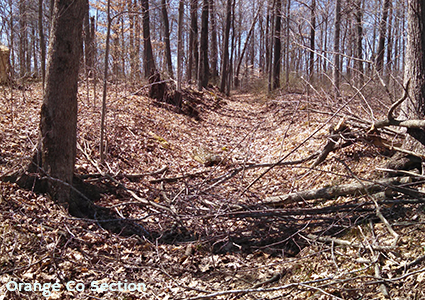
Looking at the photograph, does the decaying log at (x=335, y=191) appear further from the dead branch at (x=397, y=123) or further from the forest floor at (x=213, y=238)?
the dead branch at (x=397, y=123)

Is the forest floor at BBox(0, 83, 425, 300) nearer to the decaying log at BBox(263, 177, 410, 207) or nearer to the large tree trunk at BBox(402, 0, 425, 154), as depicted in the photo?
the decaying log at BBox(263, 177, 410, 207)

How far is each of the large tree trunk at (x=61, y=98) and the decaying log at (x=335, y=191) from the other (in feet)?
9.32

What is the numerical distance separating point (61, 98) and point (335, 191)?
3.82 meters

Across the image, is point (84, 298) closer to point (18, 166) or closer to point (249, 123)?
point (18, 166)

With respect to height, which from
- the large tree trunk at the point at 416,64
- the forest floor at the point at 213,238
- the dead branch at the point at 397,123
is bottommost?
the forest floor at the point at 213,238

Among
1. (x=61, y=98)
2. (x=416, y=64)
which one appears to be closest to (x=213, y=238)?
(x=61, y=98)

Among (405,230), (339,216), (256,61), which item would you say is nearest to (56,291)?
(339,216)

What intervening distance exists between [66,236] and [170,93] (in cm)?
843

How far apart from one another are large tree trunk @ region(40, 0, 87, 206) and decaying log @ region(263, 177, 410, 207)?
284cm

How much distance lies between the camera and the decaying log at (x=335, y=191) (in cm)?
393

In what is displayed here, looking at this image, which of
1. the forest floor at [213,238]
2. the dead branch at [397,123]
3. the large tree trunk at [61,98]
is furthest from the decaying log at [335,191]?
the large tree trunk at [61,98]

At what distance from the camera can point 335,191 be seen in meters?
4.24

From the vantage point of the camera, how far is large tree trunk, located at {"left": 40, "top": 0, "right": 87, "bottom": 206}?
397 centimetres

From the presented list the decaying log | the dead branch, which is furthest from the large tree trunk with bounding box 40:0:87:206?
the dead branch
